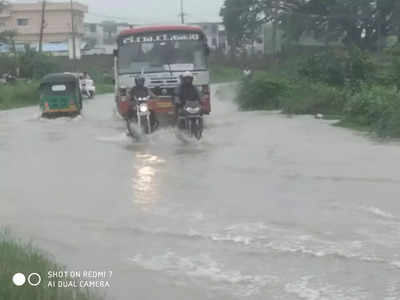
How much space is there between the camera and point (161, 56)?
62.9ft

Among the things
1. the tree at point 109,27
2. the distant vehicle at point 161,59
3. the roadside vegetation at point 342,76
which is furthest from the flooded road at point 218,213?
the tree at point 109,27

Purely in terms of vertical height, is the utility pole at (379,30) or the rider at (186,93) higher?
the utility pole at (379,30)

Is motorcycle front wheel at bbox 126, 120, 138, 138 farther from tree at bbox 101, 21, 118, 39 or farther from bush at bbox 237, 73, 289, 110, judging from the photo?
tree at bbox 101, 21, 118, 39

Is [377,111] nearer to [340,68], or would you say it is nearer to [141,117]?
[141,117]

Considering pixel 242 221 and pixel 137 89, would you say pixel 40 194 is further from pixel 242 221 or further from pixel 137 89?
pixel 137 89

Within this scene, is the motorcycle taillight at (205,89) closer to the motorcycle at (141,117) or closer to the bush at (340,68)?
the motorcycle at (141,117)

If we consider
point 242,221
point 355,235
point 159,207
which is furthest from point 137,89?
point 355,235

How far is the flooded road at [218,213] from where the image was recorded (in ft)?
20.7

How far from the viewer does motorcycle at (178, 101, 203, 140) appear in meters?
15.8

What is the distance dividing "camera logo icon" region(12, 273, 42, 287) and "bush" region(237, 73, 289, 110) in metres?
20.6

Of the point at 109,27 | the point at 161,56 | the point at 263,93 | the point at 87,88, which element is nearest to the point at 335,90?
the point at 263,93

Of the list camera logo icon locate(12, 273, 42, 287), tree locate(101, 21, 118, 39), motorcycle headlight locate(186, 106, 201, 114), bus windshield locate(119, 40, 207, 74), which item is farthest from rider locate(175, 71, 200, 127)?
tree locate(101, 21, 118, 39)

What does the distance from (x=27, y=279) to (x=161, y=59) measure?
1439cm

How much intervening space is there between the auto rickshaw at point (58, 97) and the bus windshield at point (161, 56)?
5813mm
